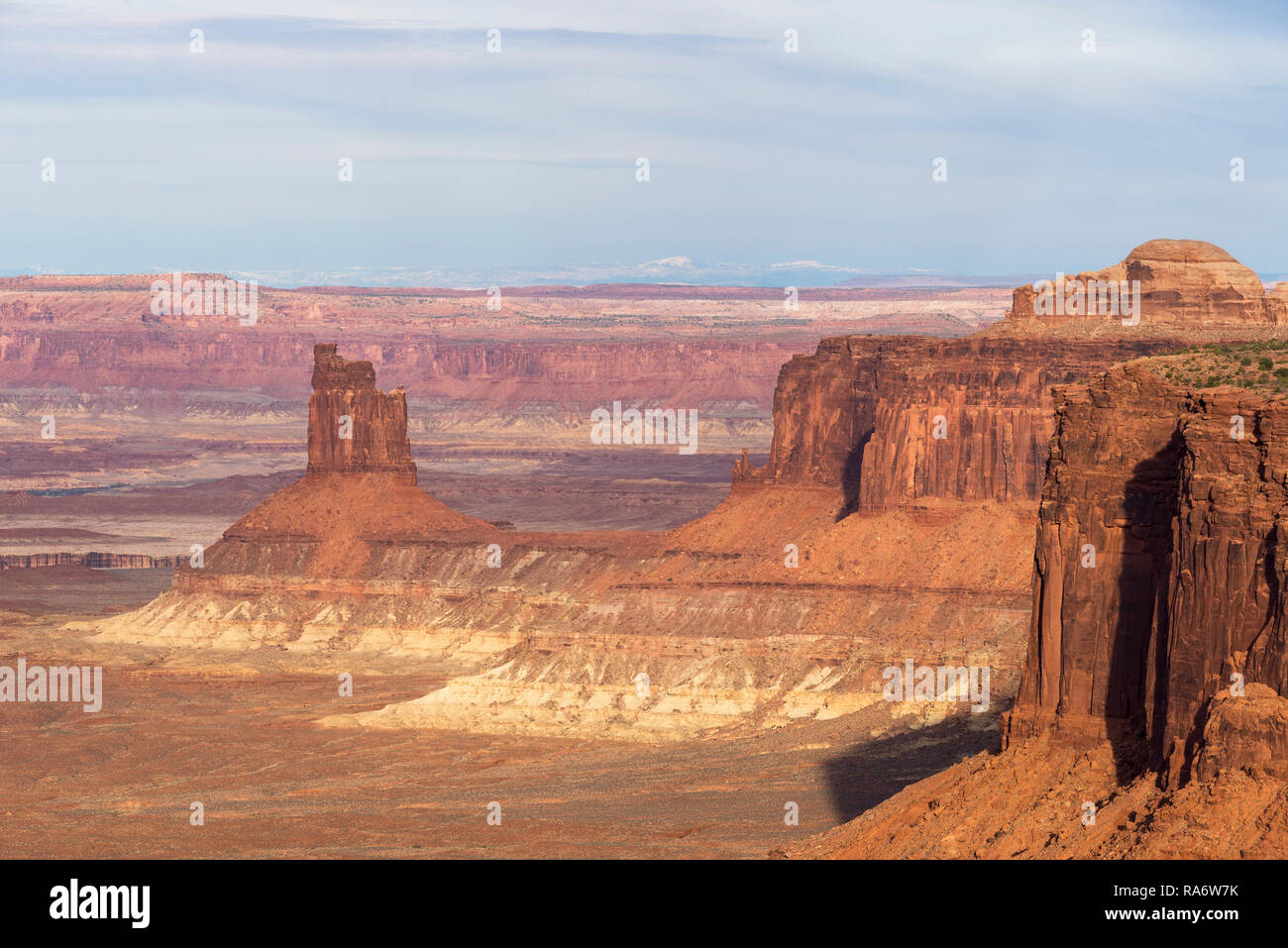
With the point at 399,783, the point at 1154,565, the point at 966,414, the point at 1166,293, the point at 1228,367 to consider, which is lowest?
the point at 399,783

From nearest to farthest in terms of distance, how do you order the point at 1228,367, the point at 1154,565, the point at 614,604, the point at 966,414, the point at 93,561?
1. the point at 1154,565
2. the point at 1228,367
3. the point at 966,414
4. the point at 614,604
5. the point at 93,561

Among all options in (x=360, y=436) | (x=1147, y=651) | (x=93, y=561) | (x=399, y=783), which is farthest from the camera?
(x=93, y=561)

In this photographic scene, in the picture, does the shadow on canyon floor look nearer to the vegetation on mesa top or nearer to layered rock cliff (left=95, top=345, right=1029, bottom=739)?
layered rock cliff (left=95, top=345, right=1029, bottom=739)

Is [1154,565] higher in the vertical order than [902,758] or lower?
higher

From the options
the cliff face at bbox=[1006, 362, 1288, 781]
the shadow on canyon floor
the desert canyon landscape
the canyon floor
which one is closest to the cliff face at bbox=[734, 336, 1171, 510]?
the desert canyon landscape

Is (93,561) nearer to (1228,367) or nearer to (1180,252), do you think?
(1180,252)

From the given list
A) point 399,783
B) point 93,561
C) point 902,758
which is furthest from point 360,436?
point 902,758

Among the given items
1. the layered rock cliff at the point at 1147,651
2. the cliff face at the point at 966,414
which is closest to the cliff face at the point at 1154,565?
the layered rock cliff at the point at 1147,651
